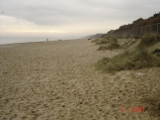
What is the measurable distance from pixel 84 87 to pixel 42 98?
4.60 feet

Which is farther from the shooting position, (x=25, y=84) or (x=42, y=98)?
(x=25, y=84)

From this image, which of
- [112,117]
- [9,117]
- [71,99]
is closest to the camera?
[112,117]

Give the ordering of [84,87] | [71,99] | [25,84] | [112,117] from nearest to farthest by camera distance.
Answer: [112,117] → [71,99] → [84,87] → [25,84]

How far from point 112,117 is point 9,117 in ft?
7.01

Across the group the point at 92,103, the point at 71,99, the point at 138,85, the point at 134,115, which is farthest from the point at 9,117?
the point at 138,85

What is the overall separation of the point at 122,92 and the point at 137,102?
2.54 ft

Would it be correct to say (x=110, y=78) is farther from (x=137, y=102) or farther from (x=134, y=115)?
(x=134, y=115)

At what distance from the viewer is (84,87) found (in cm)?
542

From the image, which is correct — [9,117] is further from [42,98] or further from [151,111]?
[151,111]

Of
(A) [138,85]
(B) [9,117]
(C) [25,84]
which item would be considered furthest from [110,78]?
(B) [9,117]

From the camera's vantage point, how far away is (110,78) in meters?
6.16

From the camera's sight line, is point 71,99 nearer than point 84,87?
Yes

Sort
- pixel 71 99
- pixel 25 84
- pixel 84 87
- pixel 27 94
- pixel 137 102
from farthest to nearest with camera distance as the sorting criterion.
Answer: pixel 25 84
pixel 84 87
pixel 27 94
pixel 71 99
pixel 137 102

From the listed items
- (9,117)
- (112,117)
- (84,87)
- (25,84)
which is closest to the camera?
(112,117)
